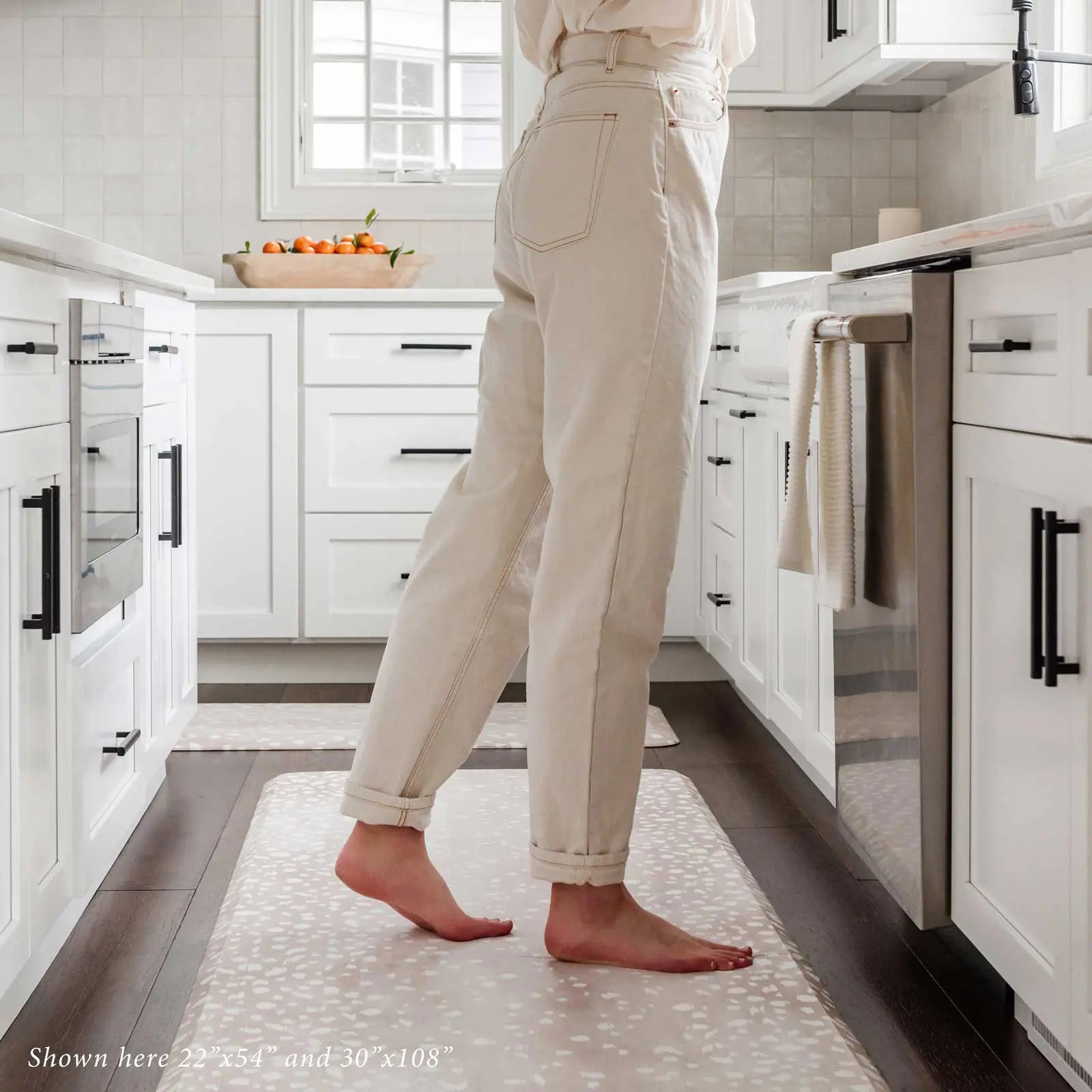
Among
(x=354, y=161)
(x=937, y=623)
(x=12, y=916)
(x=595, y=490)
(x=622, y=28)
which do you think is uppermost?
(x=354, y=161)

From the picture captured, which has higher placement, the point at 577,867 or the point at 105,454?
the point at 105,454

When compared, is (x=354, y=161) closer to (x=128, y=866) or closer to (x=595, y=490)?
(x=128, y=866)

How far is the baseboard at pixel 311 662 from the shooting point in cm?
321

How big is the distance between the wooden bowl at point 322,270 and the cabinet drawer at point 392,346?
0.88ft

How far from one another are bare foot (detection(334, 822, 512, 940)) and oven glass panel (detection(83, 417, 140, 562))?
0.52m

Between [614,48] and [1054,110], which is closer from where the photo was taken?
[614,48]

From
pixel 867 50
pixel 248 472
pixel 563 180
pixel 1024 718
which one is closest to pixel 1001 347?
pixel 1024 718

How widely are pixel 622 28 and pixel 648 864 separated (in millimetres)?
1118

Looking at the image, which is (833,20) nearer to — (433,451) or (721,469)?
(721,469)

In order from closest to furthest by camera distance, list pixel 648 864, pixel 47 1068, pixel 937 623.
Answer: pixel 47 1068 < pixel 937 623 < pixel 648 864

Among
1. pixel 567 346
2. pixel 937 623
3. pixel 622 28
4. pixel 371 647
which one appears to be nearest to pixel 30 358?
pixel 567 346

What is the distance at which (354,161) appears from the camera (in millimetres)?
3721

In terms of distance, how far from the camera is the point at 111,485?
1.83 m

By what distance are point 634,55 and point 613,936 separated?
0.98 m
